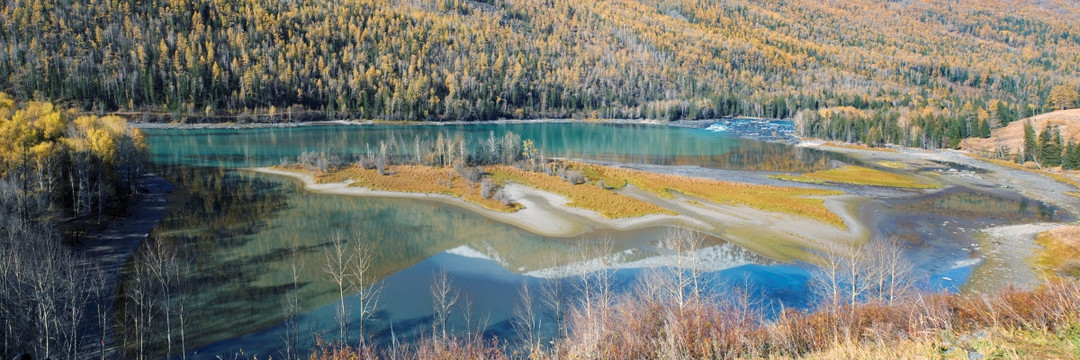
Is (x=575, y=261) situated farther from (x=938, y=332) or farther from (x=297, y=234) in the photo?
(x=938, y=332)

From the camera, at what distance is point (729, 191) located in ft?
184

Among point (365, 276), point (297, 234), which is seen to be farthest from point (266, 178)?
point (365, 276)

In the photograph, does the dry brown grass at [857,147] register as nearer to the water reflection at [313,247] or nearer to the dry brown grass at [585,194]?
the dry brown grass at [585,194]

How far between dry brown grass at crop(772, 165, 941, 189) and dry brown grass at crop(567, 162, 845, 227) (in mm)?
9130

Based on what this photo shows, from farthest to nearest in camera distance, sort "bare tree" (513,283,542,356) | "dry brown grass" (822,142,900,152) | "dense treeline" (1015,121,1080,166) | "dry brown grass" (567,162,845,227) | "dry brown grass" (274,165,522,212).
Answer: "dry brown grass" (822,142,900,152) → "dense treeline" (1015,121,1080,166) → "dry brown grass" (274,165,522,212) → "dry brown grass" (567,162,845,227) → "bare tree" (513,283,542,356)

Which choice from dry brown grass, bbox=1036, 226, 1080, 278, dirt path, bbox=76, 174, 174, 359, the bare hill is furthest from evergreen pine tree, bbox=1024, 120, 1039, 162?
dirt path, bbox=76, 174, 174, 359

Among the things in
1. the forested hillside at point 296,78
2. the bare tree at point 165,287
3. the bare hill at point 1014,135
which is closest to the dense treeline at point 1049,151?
the bare hill at point 1014,135

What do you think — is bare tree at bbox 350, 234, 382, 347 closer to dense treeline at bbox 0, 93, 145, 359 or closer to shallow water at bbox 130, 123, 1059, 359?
shallow water at bbox 130, 123, 1059, 359

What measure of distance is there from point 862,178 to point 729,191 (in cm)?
2309

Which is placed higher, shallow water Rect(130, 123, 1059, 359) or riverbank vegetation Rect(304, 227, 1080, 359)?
riverbank vegetation Rect(304, 227, 1080, 359)

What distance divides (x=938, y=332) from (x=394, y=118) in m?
157

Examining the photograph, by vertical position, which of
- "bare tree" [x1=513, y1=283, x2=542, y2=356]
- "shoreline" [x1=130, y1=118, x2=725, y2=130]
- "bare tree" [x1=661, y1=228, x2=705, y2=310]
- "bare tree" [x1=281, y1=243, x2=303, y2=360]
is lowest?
"bare tree" [x1=513, y1=283, x2=542, y2=356]

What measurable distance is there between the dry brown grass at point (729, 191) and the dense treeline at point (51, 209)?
4345 cm

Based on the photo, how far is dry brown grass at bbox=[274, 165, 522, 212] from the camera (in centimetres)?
5441
